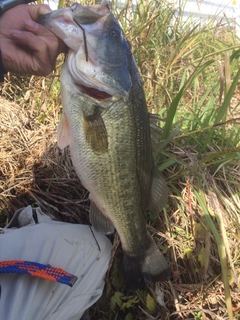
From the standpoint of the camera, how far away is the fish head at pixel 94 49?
1438 millimetres

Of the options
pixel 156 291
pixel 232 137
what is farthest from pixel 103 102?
pixel 232 137

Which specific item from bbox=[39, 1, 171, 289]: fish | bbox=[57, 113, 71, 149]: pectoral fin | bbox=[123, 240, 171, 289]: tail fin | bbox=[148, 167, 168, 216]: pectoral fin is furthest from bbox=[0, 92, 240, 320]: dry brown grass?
bbox=[57, 113, 71, 149]: pectoral fin

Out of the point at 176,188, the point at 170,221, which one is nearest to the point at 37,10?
the point at 176,188

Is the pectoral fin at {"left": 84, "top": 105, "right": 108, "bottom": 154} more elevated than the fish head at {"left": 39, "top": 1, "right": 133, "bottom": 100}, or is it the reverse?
the fish head at {"left": 39, "top": 1, "right": 133, "bottom": 100}

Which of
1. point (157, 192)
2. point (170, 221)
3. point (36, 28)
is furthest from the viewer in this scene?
point (170, 221)

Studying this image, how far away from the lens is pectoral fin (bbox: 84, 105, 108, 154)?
5.05 ft

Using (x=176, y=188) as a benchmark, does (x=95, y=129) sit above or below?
above

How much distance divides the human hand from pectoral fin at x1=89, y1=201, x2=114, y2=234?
0.79 meters

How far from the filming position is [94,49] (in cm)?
152

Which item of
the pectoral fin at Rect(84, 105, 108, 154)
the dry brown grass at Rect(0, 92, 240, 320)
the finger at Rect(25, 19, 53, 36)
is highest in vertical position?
the finger at Rect(25, 19, 53, 36)

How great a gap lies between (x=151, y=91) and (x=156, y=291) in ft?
5.19

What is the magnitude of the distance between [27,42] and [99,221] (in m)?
1.01

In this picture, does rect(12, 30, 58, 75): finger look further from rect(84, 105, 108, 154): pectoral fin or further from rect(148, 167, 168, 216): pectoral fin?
rect(148, 167, 168, 216): pectoral fin

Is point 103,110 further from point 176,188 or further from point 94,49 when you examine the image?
point 176,188
